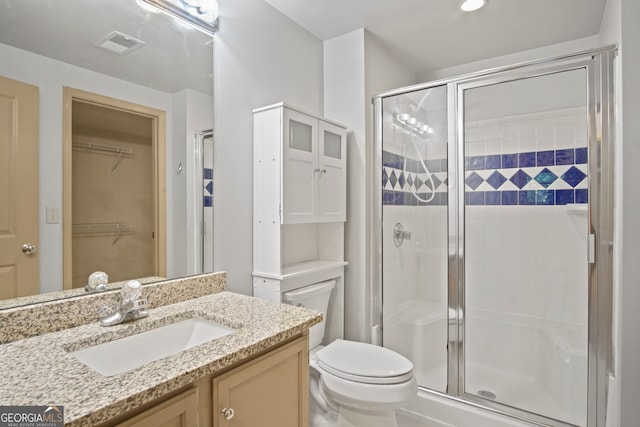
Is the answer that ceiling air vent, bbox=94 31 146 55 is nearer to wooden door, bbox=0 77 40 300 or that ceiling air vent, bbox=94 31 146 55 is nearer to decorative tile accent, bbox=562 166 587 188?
wooden door, bbox=0 77 40 300

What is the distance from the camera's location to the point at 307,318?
1211 mm

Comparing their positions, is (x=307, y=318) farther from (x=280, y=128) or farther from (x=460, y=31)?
(x=460, y=31)

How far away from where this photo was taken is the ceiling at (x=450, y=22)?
194 centimetres

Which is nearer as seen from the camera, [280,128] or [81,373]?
[81,373]

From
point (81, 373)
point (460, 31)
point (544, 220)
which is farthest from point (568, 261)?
point (81, 373)

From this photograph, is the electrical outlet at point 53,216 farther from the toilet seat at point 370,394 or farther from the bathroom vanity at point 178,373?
the toilet seat at point 370,394

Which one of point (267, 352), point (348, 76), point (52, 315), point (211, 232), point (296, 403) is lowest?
point (296, 403)

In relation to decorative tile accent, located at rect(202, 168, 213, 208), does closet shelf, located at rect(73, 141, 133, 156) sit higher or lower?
higher

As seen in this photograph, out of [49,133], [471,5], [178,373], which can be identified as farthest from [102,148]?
[471,5]

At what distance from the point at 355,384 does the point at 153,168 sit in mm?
1297

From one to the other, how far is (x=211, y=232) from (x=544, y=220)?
223cm

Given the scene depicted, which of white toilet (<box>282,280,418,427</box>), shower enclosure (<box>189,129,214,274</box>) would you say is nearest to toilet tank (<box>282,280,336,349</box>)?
white toilet (<box>282,280,418,427</box>)

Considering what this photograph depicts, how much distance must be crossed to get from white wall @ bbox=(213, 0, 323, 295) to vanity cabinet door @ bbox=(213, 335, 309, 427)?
27.3 inches

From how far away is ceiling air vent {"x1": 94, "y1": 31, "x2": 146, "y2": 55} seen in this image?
1.26 metres
